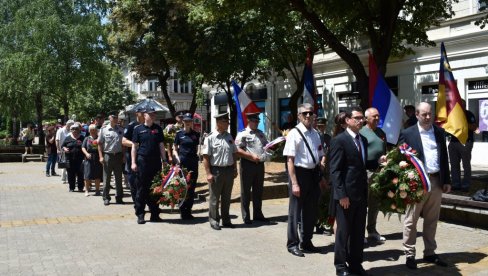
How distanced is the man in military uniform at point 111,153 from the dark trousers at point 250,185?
12.7 feet

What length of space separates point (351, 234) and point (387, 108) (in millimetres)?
3957

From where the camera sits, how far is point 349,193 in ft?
19.2

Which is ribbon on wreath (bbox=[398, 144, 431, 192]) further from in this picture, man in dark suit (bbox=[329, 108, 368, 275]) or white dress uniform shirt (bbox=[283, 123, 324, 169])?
white dress uniform shirt (bbox=[283, 123, 324, 169])

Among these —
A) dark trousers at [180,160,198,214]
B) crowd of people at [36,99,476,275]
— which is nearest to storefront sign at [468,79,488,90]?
crowd of people at [36,99,476,275]

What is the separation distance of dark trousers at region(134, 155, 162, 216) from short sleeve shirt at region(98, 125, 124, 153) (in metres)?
2.64

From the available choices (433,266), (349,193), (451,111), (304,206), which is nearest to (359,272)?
(349,193)

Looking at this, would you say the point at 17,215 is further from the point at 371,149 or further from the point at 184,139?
the point at 371,149

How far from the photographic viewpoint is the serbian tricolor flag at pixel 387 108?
29.8 feet

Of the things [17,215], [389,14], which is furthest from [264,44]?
[17,215]

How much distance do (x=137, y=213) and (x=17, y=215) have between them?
276cm

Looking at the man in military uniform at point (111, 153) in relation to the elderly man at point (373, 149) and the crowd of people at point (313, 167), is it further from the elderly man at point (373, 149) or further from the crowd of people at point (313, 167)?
the elderly man at point (373, 149)

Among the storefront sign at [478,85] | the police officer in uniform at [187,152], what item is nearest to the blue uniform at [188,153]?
the police officer in uniform at [187,152]

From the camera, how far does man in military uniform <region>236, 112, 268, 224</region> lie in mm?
9055

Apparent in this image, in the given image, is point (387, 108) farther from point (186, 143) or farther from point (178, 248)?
point (178, 248)
